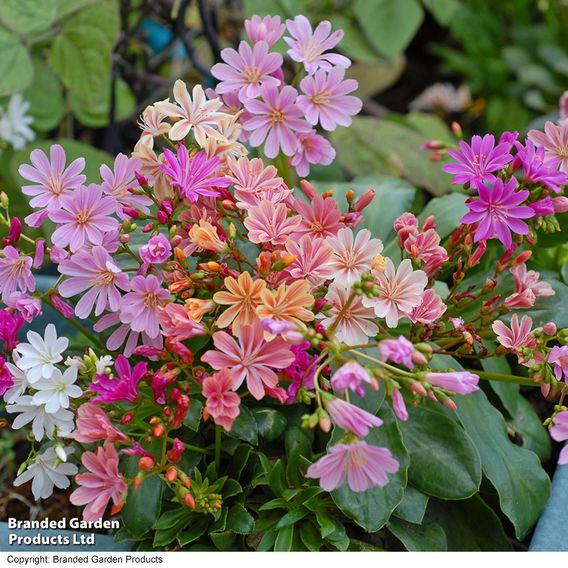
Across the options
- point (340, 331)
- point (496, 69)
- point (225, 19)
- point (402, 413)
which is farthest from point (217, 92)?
point (496, 69)

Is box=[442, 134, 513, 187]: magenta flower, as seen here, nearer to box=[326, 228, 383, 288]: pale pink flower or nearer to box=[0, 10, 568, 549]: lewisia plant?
box=[0, 10, 568, 549]: lewisia plant

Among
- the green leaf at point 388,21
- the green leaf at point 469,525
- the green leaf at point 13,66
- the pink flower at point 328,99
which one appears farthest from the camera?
the green leaf at point 388,21

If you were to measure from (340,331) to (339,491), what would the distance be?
200mm

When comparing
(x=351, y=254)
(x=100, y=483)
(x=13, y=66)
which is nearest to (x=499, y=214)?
(x=351, y=254)

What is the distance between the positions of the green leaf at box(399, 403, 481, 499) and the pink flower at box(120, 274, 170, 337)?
13.7 inches

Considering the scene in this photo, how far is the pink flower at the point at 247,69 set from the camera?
857 mm

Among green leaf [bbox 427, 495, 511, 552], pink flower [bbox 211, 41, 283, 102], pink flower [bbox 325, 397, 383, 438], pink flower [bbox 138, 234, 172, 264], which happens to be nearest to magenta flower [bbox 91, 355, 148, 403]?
pink flower [bbox 138, 234, 172, 264]

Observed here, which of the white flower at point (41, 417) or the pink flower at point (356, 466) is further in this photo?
the white flower at point (41, 417)

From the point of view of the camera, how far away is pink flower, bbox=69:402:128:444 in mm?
737

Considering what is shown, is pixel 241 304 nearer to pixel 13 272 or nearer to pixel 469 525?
pixel 13 272

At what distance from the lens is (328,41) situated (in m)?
0.87

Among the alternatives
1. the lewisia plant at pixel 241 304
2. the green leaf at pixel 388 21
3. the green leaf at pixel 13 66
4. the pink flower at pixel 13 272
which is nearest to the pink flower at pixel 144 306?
the lewisia plant at pixel 241 304

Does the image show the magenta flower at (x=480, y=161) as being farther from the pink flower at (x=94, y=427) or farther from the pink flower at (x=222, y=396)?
the pink flower at (x=94, y=427)

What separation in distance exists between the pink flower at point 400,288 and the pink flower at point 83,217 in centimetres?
28
